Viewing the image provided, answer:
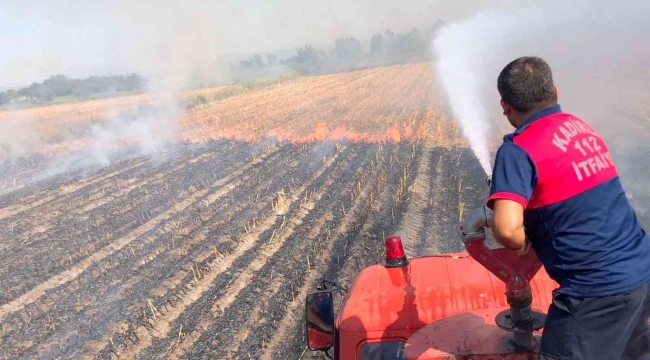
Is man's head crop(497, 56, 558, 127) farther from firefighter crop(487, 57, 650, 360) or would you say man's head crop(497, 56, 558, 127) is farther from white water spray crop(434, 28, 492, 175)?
white water spray crop(434, 28, 492, 175)

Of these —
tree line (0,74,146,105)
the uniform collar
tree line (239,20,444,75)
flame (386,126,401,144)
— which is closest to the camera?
the uniform collar

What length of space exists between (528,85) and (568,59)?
2250cm

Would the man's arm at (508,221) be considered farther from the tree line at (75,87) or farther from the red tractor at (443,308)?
the tree line at (75,87)

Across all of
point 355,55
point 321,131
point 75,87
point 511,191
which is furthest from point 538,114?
point 355,55

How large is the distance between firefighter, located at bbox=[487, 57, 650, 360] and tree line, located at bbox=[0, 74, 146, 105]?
120 ft

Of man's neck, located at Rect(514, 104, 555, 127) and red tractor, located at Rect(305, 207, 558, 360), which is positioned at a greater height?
Answer: man's neck, located at Rect(514, 104, 555, 127)

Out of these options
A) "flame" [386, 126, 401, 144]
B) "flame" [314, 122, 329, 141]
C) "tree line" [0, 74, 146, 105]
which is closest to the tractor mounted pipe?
"flame" [386, 126, 401, 144]

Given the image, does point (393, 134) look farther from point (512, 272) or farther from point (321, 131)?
point (512, 272)

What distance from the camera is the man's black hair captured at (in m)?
1.79

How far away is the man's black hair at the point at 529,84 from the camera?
5.87 feet

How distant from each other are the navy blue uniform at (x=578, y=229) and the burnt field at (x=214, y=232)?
388 cm

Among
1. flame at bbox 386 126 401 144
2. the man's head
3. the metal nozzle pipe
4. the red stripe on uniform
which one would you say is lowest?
flame at bbox 386 126 401 144

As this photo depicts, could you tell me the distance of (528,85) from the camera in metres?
1.79

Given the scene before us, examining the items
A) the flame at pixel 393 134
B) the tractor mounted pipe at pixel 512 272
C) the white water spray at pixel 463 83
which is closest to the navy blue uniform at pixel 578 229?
the tractor mounted pipe at pixel 512 272
